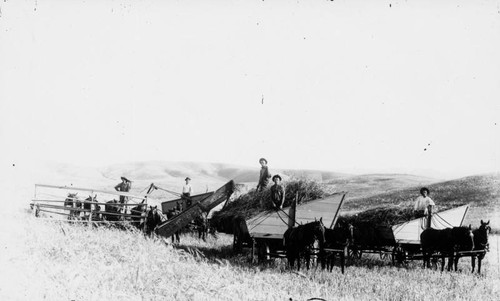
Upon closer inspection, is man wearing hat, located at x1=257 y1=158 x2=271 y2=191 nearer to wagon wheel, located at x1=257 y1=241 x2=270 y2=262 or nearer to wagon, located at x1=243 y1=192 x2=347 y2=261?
wagon, located at x1=243 y1=192 x2=347 y2=261

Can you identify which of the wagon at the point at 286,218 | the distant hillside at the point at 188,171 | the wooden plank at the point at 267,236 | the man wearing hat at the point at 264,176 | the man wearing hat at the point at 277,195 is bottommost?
the distant hillside at the point at 188,171

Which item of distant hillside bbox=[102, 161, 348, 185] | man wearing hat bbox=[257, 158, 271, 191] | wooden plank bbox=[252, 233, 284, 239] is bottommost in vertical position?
distant hillside bbox=[102, 161, 348, 185]

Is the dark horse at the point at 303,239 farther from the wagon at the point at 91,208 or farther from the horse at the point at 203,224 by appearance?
the wagon at the point at 91,208

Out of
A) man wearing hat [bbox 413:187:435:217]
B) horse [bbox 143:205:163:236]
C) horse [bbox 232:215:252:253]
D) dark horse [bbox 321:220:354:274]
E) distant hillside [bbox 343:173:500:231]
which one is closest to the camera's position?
dark horse [bbox 321:220:354:274]

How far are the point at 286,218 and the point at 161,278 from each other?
4.47 m

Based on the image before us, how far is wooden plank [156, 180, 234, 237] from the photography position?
13563 mm

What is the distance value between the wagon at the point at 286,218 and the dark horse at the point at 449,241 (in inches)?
111

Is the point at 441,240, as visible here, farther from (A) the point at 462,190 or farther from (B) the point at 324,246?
(A) the point at 462,190

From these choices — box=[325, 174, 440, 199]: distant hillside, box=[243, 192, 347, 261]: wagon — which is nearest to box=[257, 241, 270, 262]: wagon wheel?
box=[243, 192, 347, 261]: wagon

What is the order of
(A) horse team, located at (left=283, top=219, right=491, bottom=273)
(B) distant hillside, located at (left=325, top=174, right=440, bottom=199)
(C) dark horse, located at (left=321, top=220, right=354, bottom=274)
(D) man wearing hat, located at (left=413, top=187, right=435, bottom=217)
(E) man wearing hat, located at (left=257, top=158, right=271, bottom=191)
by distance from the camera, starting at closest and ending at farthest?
(A) horse team, located at (left=283, top=219, right=491, bottom=273) → (C) dark horse, located at (left=321, top=220, right=354, bottom=274) → (D) man wearing hat, located at (left=413, top=187, right=435, bottom=217) → (E) man wearing hat, located at (left=257, top=158, right=271, bottom=191) → (B) distant hillside, located at (left=325, top=174, right=440, bottom=199)

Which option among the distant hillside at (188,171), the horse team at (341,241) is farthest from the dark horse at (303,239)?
the distant hillside at (188,171)

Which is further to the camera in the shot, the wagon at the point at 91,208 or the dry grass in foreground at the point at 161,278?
the wagon at the point at 91,208

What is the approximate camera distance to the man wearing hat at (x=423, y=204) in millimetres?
12770

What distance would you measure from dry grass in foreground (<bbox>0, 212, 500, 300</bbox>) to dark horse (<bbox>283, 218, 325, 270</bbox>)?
1.67 ft
